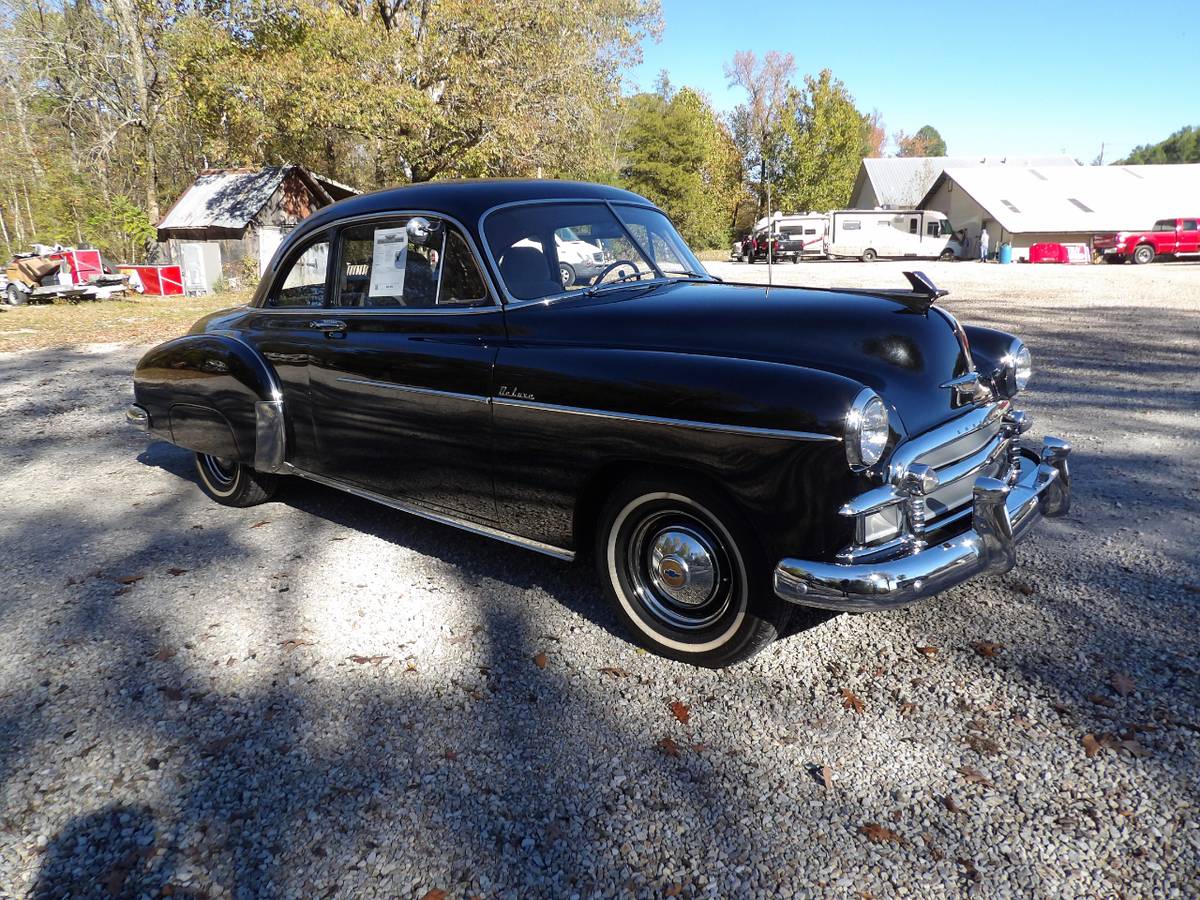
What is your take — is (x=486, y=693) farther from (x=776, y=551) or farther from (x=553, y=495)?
(x=776, y=551)

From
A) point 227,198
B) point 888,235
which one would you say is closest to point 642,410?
point 227,198

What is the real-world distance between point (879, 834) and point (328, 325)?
3427mm

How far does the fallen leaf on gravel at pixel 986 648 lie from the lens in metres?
3.21

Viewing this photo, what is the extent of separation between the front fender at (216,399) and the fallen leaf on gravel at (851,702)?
3241 mm

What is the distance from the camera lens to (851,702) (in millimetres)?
2945

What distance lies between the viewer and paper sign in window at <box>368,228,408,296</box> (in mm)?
4004

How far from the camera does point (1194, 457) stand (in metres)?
5.71

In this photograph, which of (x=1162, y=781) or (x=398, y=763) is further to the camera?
(x=398, y=763)

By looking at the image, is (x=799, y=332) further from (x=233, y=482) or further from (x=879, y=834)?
(x=233, y=482)

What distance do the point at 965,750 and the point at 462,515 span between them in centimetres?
226

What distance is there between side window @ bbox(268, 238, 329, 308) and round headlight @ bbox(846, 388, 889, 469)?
9.89 ft

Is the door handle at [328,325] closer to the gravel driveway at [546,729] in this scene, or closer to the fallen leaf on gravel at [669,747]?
the gravel driveway at [546,729]

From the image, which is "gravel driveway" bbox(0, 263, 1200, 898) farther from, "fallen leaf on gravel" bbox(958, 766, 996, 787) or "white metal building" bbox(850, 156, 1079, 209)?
"white metal building" bbox(850, 156, 1079, 209)

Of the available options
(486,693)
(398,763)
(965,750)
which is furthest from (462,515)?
(965,750)
